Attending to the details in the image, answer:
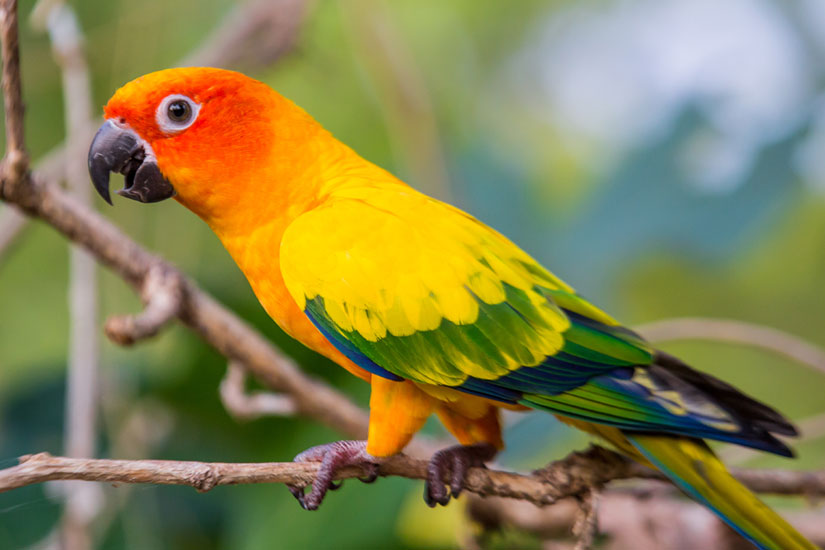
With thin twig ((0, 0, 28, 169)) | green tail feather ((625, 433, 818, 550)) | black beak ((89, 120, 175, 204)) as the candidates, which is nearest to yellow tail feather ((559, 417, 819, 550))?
green tail feather ((625, 433, 818, 550))

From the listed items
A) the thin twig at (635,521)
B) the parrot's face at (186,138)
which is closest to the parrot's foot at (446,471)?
the thin twig at (635,521)

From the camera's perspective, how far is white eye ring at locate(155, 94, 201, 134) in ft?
3.30

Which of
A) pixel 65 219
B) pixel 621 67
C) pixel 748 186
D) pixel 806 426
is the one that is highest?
pixel 621 67

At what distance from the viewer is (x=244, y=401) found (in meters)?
1.36

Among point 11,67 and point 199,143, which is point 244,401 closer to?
point 199,143

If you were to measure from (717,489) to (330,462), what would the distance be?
49cm

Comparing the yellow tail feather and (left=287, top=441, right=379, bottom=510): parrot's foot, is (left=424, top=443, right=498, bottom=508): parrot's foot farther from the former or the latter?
the yellow tail feather

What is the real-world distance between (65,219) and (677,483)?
3.25 feet

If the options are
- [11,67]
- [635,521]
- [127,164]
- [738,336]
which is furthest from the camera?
[738,336]

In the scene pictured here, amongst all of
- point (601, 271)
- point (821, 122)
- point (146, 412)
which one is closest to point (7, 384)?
point (146, 412)

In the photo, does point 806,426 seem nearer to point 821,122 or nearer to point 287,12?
point 821,122

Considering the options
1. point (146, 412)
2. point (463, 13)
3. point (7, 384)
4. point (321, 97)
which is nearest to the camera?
point (146, 412)

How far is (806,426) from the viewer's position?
1618 millimetres

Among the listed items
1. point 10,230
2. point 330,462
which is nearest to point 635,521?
A: point 330,462
